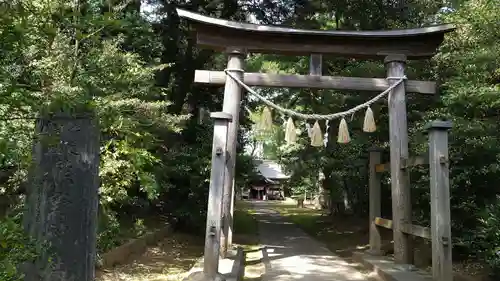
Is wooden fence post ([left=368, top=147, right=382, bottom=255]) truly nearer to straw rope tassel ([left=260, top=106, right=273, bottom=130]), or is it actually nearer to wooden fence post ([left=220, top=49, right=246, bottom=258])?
straw rope tassel ([left=260, top=106, right=273, bottom=130])

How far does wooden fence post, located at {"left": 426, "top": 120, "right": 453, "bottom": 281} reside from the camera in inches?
276

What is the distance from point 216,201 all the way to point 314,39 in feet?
14.5

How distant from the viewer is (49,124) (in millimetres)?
3068

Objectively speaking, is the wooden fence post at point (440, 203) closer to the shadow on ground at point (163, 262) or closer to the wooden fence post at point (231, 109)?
the wooden fence post at point (231, 109)

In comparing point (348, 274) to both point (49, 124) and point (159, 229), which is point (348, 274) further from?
point (49, 124)

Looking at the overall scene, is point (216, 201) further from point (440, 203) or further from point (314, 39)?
point (314, 39)

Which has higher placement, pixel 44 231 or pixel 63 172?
pixel 63 172

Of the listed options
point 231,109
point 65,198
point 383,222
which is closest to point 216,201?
point 231,109

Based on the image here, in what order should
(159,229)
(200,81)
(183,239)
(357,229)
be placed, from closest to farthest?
(200,81) < (159,229) < (183,239) < (357,229)

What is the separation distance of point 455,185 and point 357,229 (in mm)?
7915

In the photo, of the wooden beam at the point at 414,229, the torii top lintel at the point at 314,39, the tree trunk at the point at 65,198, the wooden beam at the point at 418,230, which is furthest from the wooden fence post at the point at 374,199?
the tree trunk at the point at 65,198

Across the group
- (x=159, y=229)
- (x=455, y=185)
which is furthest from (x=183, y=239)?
(x=455, y=185)

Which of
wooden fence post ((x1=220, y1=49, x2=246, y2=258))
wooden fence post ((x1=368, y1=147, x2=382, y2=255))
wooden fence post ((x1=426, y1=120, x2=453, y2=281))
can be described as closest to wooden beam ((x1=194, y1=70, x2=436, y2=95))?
wooden fence post ((x1=220, y1=49, x2=246, y2=258))

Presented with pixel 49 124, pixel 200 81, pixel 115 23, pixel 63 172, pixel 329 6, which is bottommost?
pixel 63 172
